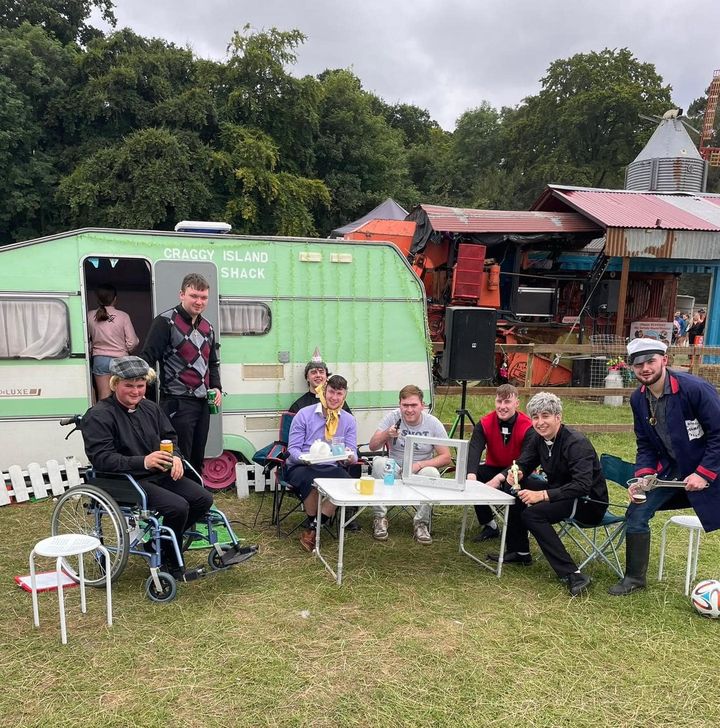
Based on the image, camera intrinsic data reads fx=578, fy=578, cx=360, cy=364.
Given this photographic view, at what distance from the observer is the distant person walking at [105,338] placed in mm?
5512

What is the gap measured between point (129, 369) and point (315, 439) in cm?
161

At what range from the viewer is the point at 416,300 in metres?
6.11

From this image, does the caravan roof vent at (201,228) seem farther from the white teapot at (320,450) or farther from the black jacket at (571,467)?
the black jacket at (571,467)

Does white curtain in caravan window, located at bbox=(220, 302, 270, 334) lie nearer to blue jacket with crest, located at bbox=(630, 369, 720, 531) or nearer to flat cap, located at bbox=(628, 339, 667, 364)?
flat cap, located at bbox=(628, 339, 667, 364)

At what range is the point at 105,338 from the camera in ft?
18.2

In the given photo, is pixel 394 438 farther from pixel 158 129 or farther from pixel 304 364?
pixel 158 129

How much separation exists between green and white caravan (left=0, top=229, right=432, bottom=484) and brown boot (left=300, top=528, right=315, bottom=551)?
148 cm

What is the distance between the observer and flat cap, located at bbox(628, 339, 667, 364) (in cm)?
348

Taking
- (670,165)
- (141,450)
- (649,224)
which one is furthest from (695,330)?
(141,450)

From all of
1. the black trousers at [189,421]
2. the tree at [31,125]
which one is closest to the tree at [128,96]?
the tree at [31,125]

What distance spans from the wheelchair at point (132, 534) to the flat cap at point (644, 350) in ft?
8.97

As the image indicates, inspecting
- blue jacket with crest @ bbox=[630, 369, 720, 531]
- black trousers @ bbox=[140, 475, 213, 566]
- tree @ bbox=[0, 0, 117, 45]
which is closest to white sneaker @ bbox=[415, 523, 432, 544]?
black trousers @ bbox=[140, 475, 213, 566]

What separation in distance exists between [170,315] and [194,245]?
3.46ft

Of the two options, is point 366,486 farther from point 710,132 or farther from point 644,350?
point 710,132
